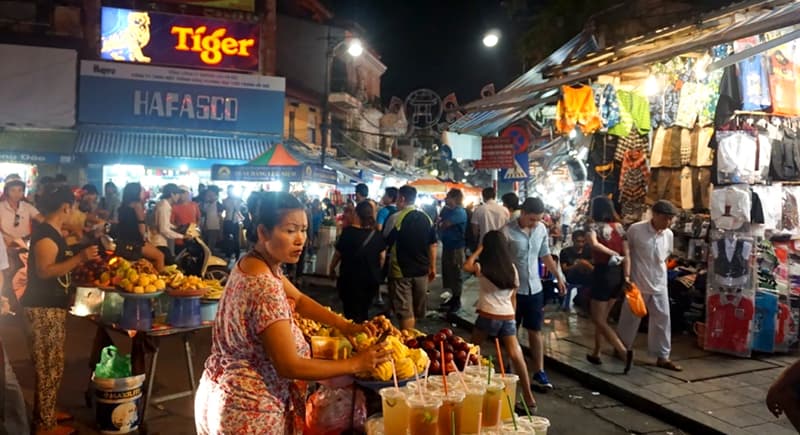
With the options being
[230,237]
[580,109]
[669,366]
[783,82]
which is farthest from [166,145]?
[783,82]

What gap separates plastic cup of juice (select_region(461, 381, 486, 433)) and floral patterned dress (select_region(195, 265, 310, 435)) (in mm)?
807

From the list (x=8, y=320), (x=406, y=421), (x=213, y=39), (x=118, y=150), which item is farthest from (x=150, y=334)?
(x=213, y=39)

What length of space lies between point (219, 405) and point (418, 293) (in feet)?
18.1

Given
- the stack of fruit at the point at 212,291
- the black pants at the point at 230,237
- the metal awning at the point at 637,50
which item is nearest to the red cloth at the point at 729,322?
the metal awning at the point at 637,50

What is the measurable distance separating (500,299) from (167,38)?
1691 cm

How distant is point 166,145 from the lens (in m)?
18.3

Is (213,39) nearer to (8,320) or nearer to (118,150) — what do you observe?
(118,150)

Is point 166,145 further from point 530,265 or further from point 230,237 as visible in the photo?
point 530,265

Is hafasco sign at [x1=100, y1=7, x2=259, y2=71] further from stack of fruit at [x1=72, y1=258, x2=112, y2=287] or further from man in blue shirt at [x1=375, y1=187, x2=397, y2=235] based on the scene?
stack of fruit at [x1=72, y1=258, x2=112, y2=287]

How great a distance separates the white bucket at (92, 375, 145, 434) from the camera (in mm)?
4938

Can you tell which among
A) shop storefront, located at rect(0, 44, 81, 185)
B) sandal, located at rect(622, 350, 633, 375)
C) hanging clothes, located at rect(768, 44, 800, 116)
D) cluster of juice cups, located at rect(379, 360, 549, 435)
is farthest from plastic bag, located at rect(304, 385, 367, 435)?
shop storefront, located at rect(0, 44, 81, 185)

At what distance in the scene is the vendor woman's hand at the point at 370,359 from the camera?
2616 millimetres

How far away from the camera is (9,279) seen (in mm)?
6855

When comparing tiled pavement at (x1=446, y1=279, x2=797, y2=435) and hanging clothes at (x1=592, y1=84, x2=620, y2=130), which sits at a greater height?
hanging clothes at (x1=592, y1=84, x2=620, y2=130)
